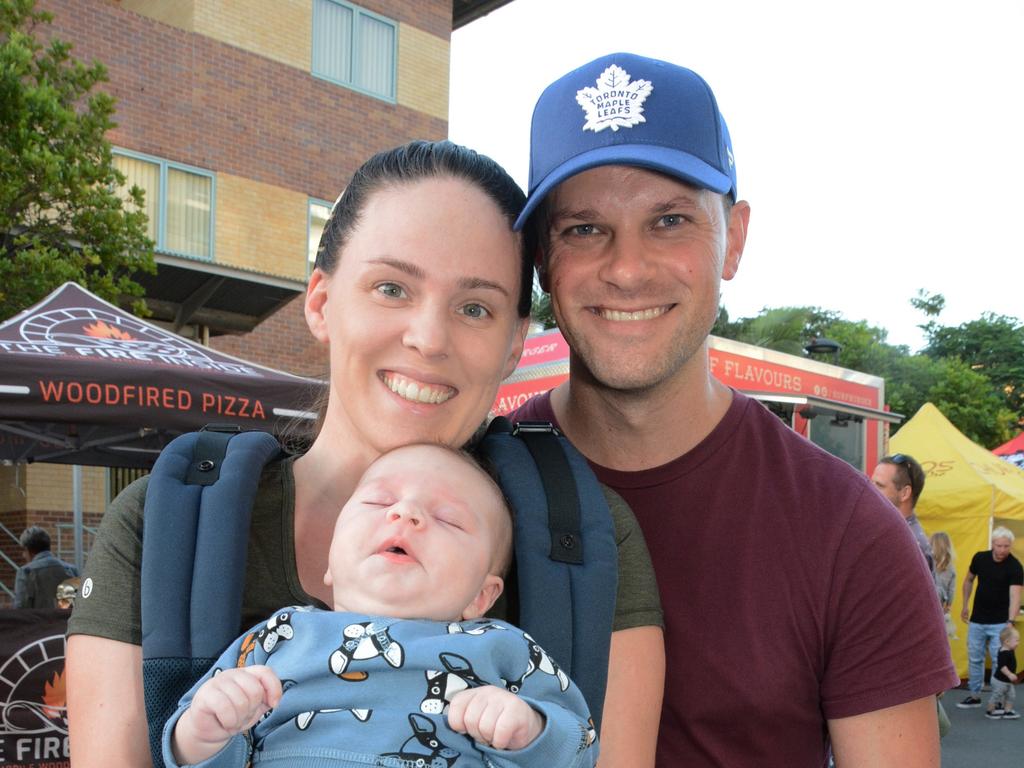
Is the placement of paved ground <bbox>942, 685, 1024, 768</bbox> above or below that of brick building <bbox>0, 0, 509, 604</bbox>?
below

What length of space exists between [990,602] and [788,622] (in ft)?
40.8

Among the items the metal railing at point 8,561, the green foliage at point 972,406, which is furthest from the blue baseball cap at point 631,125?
the green foliage at point 972,406

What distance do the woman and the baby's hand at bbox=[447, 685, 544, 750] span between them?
326mm

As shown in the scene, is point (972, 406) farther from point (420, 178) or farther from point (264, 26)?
point (420, 178)

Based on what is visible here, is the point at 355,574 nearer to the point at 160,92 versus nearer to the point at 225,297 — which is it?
the point at 225,297

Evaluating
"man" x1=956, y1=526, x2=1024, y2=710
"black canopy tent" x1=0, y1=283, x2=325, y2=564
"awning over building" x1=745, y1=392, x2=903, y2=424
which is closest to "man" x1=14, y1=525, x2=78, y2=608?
"black canopy tent" x1=0, y1=283, x2=325, y2=564

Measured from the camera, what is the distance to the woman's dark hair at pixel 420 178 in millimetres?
2260

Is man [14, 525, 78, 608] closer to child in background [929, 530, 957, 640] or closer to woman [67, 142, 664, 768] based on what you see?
woman [67, 142, 664, 768]

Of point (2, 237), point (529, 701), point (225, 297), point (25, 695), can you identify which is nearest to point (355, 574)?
point (529, 701)

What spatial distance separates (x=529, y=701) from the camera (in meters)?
1.83

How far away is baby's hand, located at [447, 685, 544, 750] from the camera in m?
1.74

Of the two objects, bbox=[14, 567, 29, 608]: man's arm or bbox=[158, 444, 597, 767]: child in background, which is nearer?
bbox=[158, 444, 597, 767]: child in background

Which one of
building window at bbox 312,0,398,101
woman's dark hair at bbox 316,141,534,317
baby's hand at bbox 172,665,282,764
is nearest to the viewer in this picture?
baby's hand at bbox 172,665,282,764

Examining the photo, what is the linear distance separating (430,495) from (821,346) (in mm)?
14292
